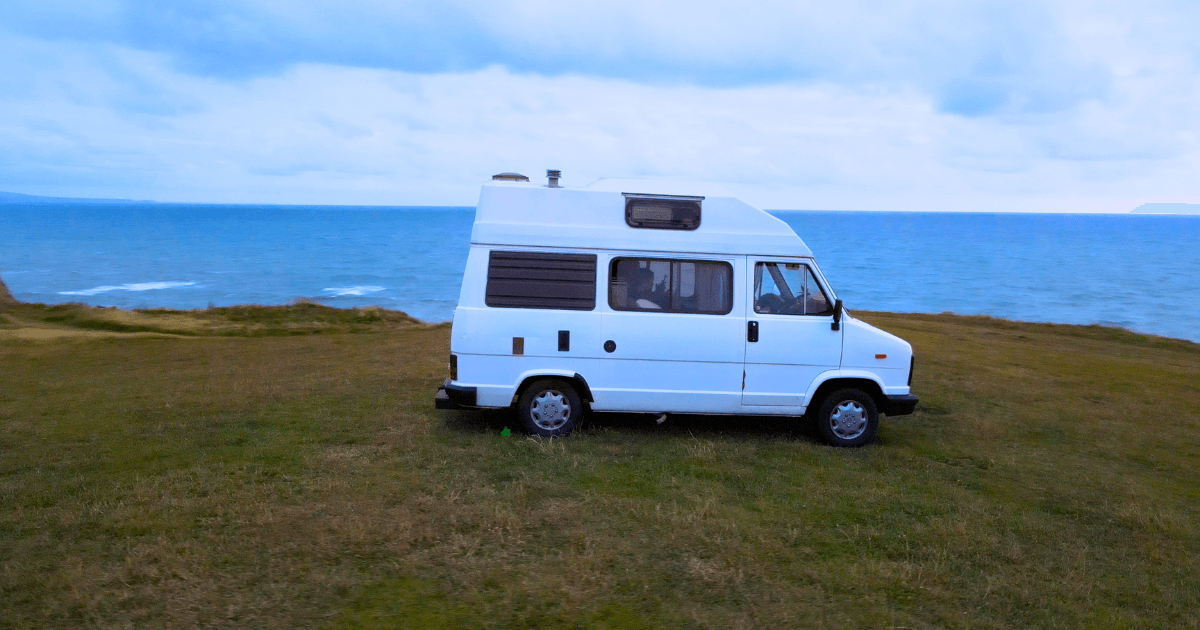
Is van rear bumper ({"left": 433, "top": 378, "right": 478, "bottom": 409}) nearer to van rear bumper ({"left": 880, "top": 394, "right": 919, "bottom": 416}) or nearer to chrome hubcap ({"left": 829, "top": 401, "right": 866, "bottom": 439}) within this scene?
chrome hubcap ({"left": 829, "top": 401, "right": 866, "bottom": 439})

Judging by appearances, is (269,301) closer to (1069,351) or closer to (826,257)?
(1069,351)

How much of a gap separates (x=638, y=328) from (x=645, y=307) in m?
0.25

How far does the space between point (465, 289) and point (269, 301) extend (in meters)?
59.6

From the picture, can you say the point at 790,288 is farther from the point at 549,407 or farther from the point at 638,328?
the point at 549,407

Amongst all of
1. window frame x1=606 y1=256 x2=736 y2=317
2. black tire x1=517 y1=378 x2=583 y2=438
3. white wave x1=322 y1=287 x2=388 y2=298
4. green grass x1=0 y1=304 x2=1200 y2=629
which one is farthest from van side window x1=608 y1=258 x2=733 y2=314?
white wave x1=322 y1=287 x2=388 y2=298

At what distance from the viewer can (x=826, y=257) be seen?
112500mm

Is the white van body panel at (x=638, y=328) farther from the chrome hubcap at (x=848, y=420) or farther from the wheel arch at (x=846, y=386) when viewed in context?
the chrome hubcap at (x=848, y=420)

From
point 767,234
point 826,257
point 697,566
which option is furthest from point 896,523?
point 826,257

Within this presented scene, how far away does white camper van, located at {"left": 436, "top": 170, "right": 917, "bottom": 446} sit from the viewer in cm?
870

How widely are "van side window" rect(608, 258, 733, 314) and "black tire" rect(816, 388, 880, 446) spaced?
62.1 inches

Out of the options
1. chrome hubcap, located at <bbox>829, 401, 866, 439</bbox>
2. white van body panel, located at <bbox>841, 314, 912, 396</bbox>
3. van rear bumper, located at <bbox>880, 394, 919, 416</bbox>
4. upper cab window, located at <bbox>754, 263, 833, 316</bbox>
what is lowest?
chrome hubcap, located at <bbox>829, 401, 866, 439</bbox>

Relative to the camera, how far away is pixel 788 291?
8852mm

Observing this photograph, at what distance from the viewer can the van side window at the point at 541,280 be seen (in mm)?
8680

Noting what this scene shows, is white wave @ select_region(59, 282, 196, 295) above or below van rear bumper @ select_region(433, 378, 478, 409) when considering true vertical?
below
